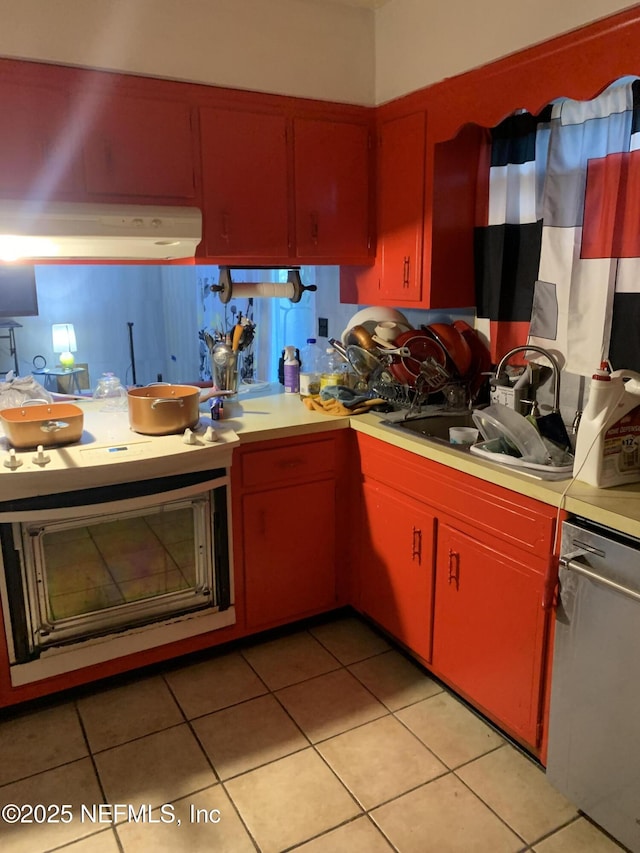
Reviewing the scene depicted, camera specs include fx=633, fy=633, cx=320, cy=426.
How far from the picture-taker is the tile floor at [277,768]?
1.64 meters

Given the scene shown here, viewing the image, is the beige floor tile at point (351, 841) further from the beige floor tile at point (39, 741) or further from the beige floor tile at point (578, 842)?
the beige floor tile at point (39, 741)

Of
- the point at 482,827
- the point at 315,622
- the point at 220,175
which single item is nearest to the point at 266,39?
the point at 220,175

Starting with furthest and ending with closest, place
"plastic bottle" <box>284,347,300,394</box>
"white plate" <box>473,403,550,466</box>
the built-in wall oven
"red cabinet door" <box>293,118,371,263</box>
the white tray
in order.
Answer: "plastic bottle" <box>284,347,300,394</box> < "red cabinet door" <box>293,118,371,263</box> < the built-in wall oven < "white plate" <box>473,403,550,466</box> < the white tray

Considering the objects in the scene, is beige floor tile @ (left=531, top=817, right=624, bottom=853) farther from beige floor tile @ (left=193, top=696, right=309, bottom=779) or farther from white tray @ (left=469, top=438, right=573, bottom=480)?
white tray @ (left=469, top=438, right=573, bottom=480)

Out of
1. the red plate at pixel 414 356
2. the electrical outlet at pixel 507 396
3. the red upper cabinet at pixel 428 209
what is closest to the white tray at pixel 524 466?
the electrical outlet at pixel 507 396

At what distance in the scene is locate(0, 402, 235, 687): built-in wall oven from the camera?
6.36 ft

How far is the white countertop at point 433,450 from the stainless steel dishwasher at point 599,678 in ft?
0.18

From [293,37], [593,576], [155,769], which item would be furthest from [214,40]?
[155,769]

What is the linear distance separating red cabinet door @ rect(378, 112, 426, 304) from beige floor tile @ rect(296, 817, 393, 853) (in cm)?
181

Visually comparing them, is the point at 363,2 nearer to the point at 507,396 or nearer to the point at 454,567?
the point at 507,396

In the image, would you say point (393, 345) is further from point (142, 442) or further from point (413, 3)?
point (413, 3)

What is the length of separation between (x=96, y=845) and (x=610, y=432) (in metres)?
1.68

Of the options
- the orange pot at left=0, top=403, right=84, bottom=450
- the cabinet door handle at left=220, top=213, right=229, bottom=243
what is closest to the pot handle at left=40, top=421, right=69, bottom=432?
the orange pot at left=0, top=403, right=84, bottom=450

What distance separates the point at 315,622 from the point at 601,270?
1703mm
